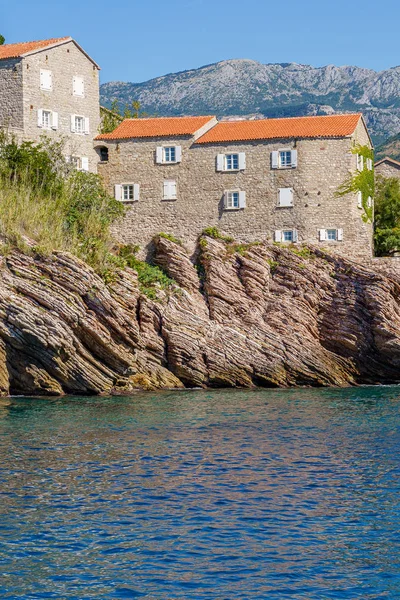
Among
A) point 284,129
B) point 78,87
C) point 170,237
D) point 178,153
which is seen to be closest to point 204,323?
point 170,237

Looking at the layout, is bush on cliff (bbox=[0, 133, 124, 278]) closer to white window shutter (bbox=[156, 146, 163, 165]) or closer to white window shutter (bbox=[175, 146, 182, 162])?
white window shutter (bbox=[156, 146, 163, 165])

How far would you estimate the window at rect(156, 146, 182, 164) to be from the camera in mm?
60906

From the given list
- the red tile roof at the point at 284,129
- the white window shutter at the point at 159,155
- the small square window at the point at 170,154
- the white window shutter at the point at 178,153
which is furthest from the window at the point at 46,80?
the red tile roof at the point at 284,129

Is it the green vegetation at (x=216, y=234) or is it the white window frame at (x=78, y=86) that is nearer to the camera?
the green vegetation at (x=216, y=234)

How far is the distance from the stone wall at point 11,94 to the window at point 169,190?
10725 mm

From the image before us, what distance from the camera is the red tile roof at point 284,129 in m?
Answer: 58.8

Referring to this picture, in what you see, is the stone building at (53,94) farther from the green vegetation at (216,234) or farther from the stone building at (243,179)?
the green vegetation at (216,234)

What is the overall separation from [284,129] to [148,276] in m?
14.0

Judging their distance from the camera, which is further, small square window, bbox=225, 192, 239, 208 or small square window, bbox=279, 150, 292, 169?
small square window, bbox=225, 192, 239, 208

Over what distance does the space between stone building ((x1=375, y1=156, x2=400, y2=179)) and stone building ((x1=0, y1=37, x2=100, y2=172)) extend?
24675 millimetres

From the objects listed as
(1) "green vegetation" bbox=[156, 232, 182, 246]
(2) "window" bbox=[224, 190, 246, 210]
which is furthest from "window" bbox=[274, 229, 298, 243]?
(1) "green vegetation" bbox=[156, 232, 182, 246]

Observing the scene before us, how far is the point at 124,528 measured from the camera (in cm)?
2348

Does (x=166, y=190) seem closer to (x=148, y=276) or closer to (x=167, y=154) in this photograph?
(x=167, y=154)

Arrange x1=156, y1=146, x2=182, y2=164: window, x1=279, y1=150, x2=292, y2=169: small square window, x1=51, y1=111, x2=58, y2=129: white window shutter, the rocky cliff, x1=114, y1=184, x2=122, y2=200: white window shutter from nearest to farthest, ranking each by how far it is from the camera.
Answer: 1. the rocky cliff
2. x1=279, y1=150, x2=292, y2=169: small square window
3. x1=156, y1=146, x2=182, y2=164: window
4. x1=51, y1=111, x2=58, y2=129: white window shutter
5. x1=114, y1=184, x2=122, y2=200: white window shutter
